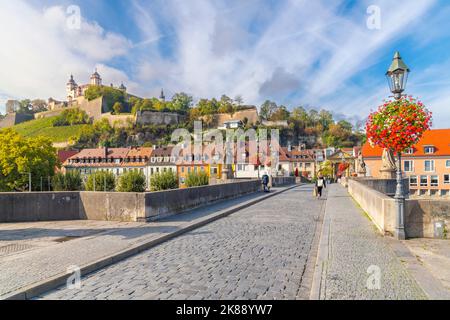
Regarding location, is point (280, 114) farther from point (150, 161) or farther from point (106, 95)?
point (106, 95)

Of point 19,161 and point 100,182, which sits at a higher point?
point 19,161

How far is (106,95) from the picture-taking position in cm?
13825

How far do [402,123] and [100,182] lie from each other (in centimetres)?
1108

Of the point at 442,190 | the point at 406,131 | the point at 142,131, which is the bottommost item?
the point at 442,190

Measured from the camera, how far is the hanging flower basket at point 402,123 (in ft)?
34.4

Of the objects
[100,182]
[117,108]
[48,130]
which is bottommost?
[100,182]

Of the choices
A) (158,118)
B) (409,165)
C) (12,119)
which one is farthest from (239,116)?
(12,119)

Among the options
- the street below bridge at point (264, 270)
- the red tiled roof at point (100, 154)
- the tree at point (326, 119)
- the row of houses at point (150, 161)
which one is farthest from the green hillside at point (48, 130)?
the street below bridge at point (264, 270)

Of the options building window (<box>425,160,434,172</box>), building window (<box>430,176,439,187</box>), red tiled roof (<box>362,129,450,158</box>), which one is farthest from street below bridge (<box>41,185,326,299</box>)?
building window (<box>430,176,439,187</box>)

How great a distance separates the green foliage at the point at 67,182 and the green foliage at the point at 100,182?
338 millimetres
